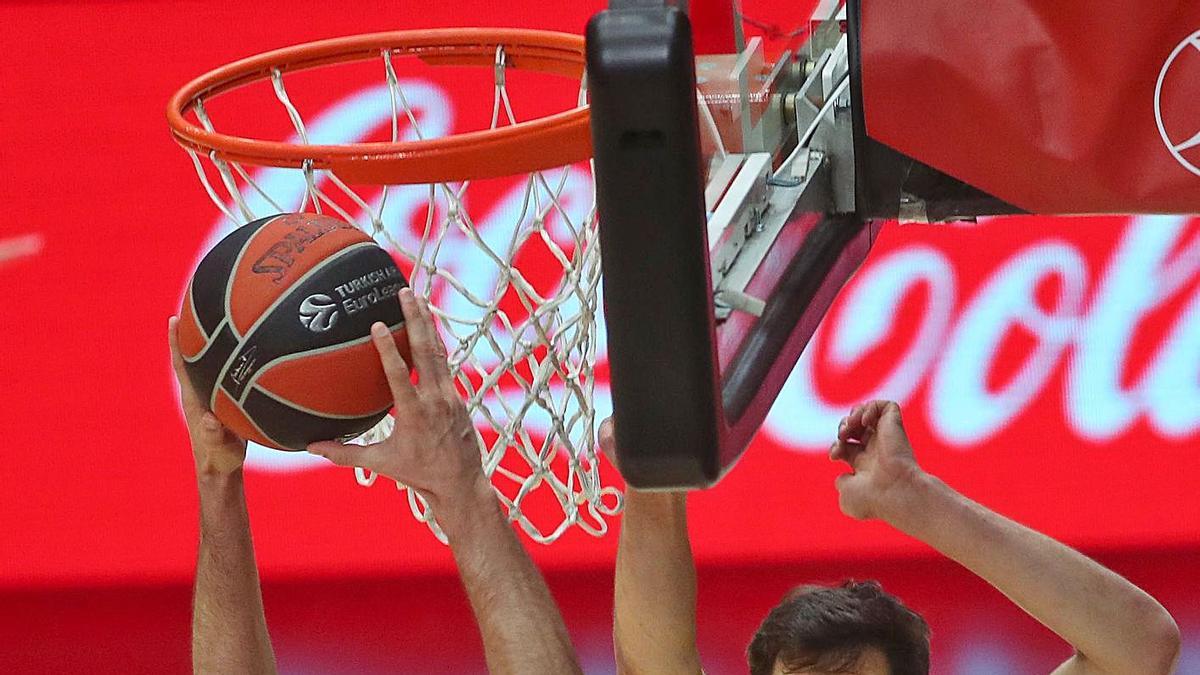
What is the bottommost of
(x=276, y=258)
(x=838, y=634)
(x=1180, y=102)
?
(x=838, y=634)

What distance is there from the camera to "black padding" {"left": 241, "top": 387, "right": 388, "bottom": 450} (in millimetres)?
1873

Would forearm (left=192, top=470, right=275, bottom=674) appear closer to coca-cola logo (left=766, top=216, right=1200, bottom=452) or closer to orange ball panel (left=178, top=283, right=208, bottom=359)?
orange ball panel (left=178, top=283, right=208, bottom=359)

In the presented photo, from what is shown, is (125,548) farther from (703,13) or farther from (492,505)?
(703,13)

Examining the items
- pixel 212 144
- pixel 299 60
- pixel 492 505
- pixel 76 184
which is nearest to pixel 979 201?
pixel 492 505

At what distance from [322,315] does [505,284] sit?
51 centimetres

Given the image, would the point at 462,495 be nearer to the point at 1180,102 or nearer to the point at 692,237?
the point at 692,237

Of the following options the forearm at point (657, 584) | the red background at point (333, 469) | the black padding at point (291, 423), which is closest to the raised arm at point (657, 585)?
the forearm at point (657, 584)

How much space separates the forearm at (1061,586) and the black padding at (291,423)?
2.10 feet

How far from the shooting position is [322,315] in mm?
1861

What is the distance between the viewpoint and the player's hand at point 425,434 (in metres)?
1.75

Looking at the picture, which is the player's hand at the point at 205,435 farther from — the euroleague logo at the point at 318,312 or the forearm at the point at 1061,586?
the forearm at the point at 1061,586

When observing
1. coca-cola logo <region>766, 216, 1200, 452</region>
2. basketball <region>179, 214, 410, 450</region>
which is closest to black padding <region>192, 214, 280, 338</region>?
basketball <region>179, 214, 410, 450</region>

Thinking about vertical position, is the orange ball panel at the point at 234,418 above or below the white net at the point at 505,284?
above

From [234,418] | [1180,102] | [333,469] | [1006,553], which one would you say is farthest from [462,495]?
[333,469]
